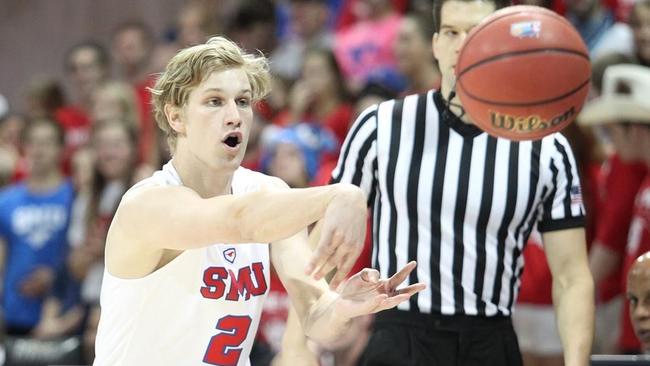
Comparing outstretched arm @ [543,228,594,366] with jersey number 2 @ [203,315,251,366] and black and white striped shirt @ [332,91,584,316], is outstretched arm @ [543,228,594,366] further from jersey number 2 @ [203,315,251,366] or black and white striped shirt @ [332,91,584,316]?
jersey number 2 @ [203,315,251,366]

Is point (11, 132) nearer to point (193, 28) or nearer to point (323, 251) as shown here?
point (193, 28)

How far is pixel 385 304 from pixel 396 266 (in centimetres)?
98

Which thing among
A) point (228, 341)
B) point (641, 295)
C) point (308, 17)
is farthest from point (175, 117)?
point (308, 17)

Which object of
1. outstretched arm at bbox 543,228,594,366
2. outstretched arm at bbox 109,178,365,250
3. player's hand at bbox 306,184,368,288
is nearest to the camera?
player's hand at bbox 306,184,368,288

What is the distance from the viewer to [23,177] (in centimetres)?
966

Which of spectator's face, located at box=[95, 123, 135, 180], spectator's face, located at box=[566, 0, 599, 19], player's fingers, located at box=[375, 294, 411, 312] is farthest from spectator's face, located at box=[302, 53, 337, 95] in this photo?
player's fingers, located at box=[375, 294, 411, 312]

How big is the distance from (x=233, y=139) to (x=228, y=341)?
66cm

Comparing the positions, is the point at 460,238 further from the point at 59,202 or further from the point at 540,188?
the point at 59,202

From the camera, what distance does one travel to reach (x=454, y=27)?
4.66 meters

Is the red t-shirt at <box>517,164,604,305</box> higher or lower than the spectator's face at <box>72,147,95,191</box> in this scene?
lower

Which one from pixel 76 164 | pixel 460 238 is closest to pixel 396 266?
pixel 460 238

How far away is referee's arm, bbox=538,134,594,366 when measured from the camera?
4512mm

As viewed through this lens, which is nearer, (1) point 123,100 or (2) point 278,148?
(2) point 278,148

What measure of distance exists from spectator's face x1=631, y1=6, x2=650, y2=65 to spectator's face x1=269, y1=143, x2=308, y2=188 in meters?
2.04
